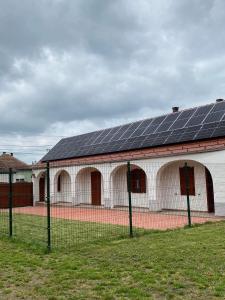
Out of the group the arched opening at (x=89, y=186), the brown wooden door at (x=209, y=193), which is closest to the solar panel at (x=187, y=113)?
the brown wooden door at (x=209, y=193)

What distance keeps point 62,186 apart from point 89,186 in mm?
3731

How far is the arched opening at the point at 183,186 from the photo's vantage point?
57.5ft

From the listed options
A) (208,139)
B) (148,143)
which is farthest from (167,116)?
(208,139)

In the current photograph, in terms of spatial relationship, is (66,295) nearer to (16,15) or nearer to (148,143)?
(16,15)

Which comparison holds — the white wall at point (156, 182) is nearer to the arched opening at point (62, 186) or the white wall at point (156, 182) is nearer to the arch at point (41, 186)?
the arched opening at point (62, 186)

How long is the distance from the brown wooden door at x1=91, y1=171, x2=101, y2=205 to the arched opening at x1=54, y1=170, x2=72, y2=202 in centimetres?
244

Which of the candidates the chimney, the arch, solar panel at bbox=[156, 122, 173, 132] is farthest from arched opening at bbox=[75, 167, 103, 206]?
the chimney

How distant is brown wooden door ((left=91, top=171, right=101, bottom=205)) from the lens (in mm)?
23969

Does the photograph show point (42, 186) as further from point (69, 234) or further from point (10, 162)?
point (69, 234)

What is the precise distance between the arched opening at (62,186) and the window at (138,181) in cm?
651

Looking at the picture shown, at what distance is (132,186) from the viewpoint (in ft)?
71.5

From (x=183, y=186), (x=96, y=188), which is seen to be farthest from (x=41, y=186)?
(x=183, y=186)

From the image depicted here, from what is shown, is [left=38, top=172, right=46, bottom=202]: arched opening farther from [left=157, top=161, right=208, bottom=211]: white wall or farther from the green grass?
the green grass

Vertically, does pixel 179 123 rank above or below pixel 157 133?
above
